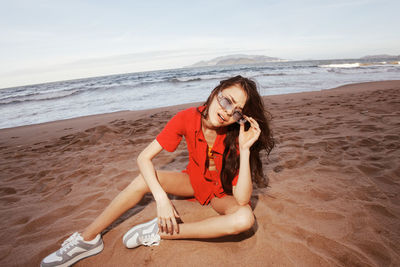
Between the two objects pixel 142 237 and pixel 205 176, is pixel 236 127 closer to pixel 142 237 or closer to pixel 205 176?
pixel 205 176

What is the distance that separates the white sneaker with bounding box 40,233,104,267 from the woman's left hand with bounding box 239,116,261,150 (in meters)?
1.52

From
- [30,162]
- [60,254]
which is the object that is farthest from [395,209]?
[30,162]

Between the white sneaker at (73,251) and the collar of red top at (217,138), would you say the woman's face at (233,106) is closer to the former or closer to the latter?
the collar of red top at (217,138)

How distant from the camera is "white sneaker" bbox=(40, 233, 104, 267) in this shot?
1.73 metres

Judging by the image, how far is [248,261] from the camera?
169 cm

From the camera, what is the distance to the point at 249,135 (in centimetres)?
198

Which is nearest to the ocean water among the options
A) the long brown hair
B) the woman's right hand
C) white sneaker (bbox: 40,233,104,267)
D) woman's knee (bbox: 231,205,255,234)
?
the long brown hair

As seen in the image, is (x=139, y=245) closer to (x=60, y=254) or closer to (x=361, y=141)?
(x=60, y=254)

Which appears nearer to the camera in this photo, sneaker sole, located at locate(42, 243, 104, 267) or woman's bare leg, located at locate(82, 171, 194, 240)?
sneaker sole, located at locate(42, 243, 104, 267)

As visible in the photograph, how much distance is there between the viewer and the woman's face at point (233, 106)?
1.92 metres

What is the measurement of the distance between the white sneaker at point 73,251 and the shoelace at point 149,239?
15.5 inches

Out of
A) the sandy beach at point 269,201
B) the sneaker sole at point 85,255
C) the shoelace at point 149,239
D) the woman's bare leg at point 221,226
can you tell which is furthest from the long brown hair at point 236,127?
the sneaker sole at point 85,255

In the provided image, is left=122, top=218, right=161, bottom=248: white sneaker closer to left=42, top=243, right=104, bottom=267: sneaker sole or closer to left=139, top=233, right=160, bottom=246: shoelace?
left=139, top=233, right=160, bottom=246: shoelace

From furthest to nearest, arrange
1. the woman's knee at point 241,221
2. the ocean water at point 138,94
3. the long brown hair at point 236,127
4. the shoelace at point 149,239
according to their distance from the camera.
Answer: the ocean water at point 138,94, the long brown hair at point 236,127, the shoelace at point 149,239, the woman's knee at point 241,221
